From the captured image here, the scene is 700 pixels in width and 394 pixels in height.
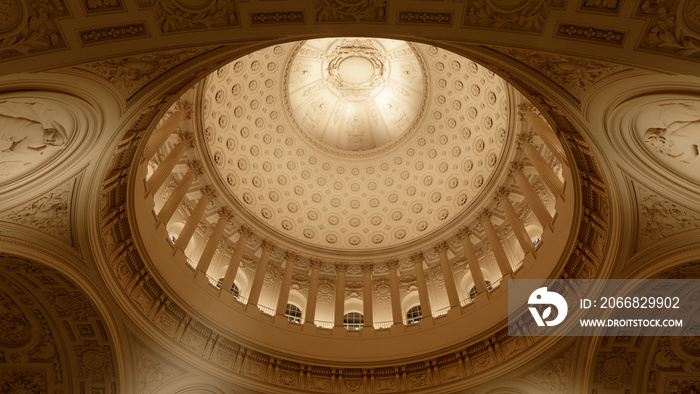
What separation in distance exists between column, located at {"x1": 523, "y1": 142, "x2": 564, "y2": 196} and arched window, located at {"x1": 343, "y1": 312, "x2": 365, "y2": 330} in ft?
38.6

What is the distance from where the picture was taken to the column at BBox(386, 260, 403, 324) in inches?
909

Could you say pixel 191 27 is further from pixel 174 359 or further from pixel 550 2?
pixel 174 359

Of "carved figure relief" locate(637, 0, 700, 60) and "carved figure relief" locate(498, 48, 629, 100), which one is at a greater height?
"carved figure relief" locate(498, 48, 629, 100)

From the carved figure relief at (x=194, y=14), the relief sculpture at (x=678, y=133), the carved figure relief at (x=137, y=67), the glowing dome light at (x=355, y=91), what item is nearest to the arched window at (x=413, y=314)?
the glowing dome light at (x=355, y=91)

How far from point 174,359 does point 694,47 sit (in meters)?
17.0

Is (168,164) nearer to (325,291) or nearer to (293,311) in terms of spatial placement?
(293,311)

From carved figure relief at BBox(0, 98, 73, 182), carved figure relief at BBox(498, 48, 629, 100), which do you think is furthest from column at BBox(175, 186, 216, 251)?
carved figure relief at BBox(498, 48, 629, 100)

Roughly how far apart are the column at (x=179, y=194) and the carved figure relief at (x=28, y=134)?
292 inches

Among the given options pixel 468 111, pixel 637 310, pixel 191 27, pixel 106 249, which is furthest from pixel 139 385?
pixel 468 111

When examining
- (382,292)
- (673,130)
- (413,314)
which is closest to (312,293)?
(382,292)

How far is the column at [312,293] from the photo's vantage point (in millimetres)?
22970

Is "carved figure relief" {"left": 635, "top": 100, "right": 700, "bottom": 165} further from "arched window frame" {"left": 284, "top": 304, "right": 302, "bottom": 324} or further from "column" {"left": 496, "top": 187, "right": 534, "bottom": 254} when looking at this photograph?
"arched window frame" {"left": 284, "top": 304, "right": 302, "bottom": 324}

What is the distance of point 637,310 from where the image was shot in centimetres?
1554

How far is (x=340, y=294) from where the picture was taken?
2467cm
